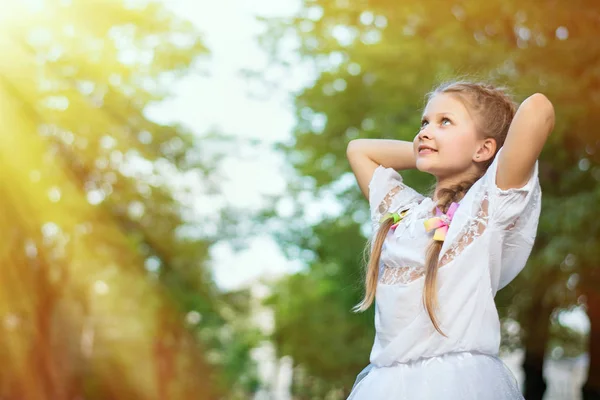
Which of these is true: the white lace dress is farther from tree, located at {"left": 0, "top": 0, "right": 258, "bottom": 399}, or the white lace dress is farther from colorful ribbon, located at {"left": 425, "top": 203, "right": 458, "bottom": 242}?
tree, located at {"left": 0, "top": 0, "right": 258, "bottom": 399}

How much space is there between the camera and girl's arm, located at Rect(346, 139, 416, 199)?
313 centimetres

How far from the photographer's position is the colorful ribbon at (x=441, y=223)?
2.58 meters

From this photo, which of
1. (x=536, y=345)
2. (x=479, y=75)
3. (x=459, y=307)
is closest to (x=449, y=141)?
(x=459, y=307)

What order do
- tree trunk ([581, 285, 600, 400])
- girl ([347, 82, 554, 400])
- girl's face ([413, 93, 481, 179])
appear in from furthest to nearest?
1. tree trunk ([581, 285, 600, 400])
2. girl's face ([413, 93, 481, 179])
3. girl ([347, 82, 554, 400])

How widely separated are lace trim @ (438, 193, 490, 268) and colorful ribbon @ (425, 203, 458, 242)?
0.15 ft

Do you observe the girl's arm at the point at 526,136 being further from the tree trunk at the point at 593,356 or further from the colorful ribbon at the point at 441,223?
the tree trunk at the point at 593,356

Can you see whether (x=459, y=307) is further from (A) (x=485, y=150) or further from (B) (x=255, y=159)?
(B) (x=255, y=159)

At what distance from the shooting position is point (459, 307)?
2.50m

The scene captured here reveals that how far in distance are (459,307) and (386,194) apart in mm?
668

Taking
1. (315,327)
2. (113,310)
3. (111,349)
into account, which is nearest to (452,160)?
(315,327)

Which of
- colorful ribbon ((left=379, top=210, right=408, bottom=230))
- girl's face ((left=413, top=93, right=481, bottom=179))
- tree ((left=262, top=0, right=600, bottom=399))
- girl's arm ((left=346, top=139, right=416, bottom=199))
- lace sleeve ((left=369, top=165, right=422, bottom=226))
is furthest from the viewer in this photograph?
tree ((left=262, top=0, right=600, bottom=399))

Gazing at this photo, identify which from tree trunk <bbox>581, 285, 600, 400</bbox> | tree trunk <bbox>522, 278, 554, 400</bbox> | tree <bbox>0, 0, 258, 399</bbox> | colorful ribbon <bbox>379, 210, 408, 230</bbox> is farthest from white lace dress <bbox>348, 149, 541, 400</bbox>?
tree <bbox>0, 0, 258, 399</bbox>

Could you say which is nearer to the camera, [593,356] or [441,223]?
[441,223]

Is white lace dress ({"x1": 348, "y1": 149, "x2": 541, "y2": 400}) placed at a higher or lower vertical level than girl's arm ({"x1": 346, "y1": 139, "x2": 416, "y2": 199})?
lower
